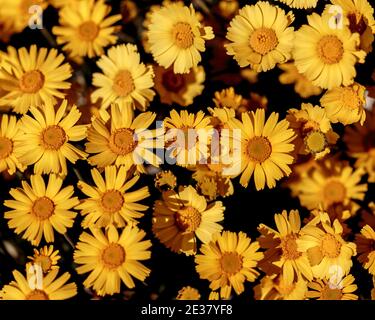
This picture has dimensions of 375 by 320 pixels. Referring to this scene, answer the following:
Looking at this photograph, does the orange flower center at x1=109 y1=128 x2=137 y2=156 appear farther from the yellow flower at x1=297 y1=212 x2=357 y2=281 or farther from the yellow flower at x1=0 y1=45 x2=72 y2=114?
the yellow flower at x1=297 y1=212 x2=357 y2=281

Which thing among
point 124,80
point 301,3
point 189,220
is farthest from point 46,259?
point 301,3

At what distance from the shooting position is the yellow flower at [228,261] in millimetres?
2168

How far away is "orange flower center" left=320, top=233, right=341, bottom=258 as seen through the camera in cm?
216

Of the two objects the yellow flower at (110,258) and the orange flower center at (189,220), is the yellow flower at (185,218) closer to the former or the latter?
the orange flower center at (189,220)

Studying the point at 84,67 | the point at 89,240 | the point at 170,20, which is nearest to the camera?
the point at 89,240

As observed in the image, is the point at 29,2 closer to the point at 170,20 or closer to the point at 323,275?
the point at 170,20

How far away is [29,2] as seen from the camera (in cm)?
270

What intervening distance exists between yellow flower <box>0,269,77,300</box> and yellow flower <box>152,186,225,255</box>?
1.22 feet

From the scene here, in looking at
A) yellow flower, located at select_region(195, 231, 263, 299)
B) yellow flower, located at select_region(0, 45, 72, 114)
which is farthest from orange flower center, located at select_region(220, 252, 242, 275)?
yellow flower, located at select_region(0, 45, 72, 114)

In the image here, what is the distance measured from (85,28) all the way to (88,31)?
2 centimetres

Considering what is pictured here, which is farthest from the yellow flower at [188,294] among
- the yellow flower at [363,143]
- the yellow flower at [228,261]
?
the yellow flower at [363,143]

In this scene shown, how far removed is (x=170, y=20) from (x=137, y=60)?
21 centimetres

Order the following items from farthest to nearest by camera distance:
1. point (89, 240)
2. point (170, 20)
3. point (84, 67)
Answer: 1. point (84, 67)
2. point (170, 20)
3. point (89, 240)

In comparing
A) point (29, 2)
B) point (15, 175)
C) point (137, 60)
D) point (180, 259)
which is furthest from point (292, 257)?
point (29, 2)
